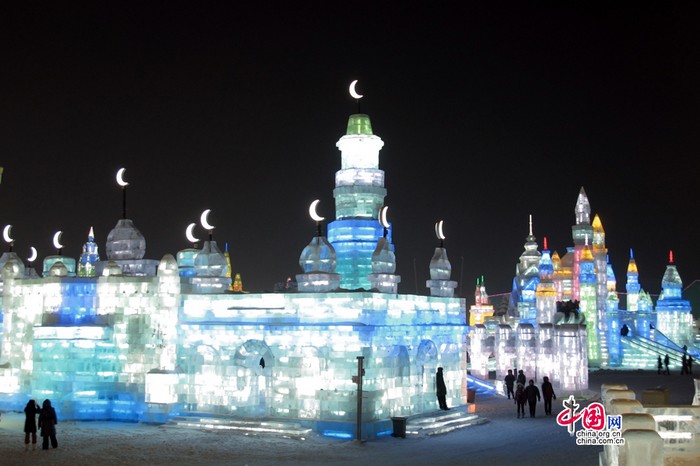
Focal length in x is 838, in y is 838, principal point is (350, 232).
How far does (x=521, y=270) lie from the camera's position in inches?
2480

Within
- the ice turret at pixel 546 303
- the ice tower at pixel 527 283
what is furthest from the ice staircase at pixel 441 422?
the ice tower at pixel 527 283

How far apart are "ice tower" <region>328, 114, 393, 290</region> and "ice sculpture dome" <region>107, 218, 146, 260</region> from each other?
6.97 m

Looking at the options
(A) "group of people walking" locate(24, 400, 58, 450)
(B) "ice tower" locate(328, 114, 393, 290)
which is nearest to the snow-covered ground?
(A) "group of people walking" locate(24, 400, 58, 450)

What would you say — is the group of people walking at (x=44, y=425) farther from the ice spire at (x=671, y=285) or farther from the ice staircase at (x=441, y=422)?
the ice spire at (x=671, y=285)

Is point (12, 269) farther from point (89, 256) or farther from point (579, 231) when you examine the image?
point (579, 231)

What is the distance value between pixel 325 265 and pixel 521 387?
325 inches

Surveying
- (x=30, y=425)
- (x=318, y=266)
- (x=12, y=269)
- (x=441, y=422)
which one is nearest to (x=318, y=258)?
(x=318, y=266)

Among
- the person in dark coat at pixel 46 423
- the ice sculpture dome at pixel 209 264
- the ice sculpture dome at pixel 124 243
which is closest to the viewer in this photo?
the person in dark coat at pixel 46 423

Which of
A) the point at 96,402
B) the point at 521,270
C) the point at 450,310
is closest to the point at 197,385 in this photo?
the point at 96,402

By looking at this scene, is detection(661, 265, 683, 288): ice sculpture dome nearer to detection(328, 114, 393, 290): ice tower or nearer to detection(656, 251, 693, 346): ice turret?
detection(656, 251, 693, 346): ice turret

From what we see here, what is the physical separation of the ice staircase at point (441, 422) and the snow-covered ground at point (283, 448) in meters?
0.37

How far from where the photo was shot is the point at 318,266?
25.7 metres

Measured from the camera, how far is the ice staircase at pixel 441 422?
24236 millimetres

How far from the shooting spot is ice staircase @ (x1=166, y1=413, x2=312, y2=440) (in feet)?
77.5
